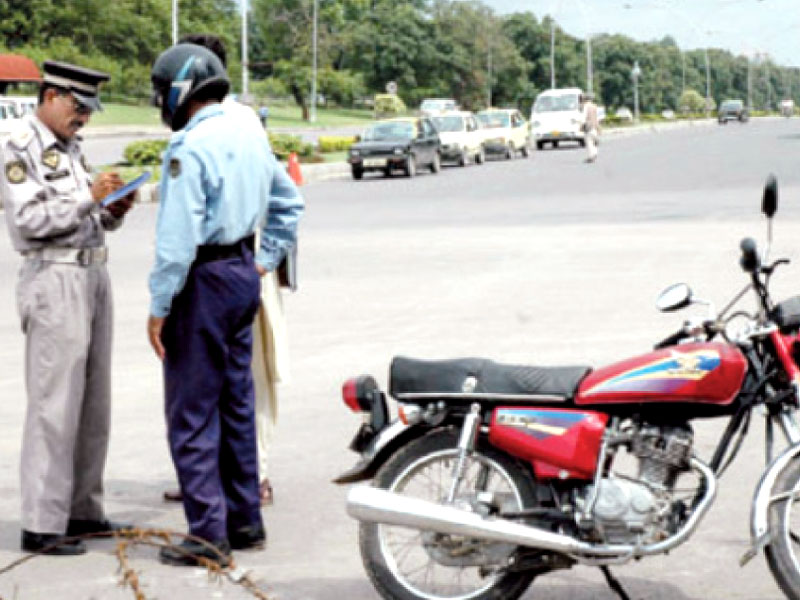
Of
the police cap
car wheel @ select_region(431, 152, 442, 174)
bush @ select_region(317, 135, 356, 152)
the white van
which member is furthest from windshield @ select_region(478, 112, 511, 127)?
the police cap

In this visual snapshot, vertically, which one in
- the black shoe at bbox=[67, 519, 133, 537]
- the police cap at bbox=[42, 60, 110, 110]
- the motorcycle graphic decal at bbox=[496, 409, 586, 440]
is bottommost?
the black shoe at bbox=[67, 519, 133, 537]

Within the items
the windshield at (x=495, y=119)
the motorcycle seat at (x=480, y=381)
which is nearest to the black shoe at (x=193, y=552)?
the motorcycle seat at (x=480, y=381)

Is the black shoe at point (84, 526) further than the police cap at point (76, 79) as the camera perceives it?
Yes

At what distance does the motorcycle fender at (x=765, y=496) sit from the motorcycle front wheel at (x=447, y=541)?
0.64 m

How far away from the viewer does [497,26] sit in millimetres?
125250

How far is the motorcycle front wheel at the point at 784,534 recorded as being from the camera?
4.94 m

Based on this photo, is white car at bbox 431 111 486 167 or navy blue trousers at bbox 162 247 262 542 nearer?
navy blue trousers at bbox 162 247 262 542

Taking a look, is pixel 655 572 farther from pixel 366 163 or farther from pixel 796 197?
pixel 366 163

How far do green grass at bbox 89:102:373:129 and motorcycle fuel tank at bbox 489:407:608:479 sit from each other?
5742cm

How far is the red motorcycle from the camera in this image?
493 cm

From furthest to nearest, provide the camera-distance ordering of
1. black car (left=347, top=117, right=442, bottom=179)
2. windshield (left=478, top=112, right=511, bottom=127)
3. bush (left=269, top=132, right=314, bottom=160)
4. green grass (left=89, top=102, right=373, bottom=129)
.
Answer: green grass (left=89, top=102, right=373, bottom=129), windshield (left=478, top=112, right=511, bottom=127), bush (left=269, top=132, right=314, bottom=160), black car (left=347, top=117, right=442, bottom=179)

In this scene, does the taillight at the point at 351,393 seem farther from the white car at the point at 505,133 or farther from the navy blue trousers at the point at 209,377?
the white car at the point at 505,133

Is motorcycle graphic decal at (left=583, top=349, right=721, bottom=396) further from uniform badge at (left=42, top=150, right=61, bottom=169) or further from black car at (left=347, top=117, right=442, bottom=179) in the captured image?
black car at (left=347, top=117, right=442, bottom=179)

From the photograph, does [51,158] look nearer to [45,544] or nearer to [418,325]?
[45,544]
